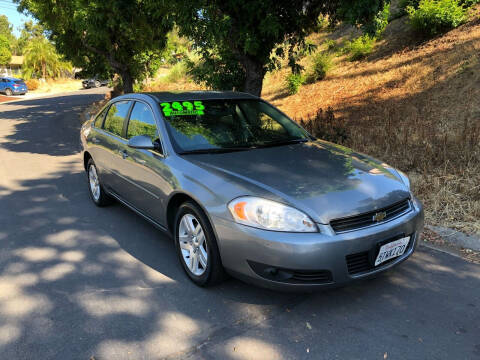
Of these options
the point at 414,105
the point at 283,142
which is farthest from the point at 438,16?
the point at 283,142

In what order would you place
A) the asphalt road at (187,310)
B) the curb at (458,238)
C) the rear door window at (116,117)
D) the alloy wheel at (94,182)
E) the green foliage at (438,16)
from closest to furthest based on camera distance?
1. the asphalt road at (187,310)
2. the curb at (458,238)
3. the rear door window at (116,117)
4. the alloy wheel at (94,182)
5. the green foliage at (438,16)

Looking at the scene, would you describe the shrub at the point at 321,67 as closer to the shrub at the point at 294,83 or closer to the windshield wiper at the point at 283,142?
the shrub at the point at 294,83

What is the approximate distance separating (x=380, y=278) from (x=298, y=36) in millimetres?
5201

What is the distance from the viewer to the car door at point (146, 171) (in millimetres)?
3754

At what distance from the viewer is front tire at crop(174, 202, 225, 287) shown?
3.18 m

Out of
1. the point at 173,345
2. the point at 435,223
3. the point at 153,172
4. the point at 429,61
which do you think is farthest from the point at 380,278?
the point at 429,61

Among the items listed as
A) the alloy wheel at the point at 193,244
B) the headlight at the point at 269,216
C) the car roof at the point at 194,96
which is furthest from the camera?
the car roof at the point at 194,96

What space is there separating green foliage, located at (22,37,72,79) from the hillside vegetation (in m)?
48.5

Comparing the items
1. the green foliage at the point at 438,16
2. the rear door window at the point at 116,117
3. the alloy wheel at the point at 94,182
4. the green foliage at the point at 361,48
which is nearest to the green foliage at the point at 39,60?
the green foliage at the point at 361,48

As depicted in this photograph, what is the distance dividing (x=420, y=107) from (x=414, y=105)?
0.25 metres

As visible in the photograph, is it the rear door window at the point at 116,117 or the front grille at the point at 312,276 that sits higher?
the rear door window at the point at 116,117

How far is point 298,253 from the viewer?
8.99 ft

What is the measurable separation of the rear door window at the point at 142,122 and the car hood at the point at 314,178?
2.38 ft

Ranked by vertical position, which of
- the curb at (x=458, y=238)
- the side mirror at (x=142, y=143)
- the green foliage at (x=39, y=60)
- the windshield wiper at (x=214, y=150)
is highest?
the green foliage at (x=39, y=60)
